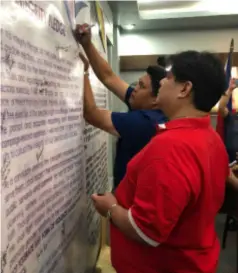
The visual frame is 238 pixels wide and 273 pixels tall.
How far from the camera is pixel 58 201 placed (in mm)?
1364

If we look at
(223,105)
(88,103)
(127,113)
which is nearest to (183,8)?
(223,105)

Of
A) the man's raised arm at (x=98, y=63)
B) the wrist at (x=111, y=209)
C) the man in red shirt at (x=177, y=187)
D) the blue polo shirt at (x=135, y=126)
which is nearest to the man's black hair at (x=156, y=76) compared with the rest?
the blue polo shirt at (x=135, y=126)

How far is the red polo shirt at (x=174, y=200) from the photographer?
1.07m

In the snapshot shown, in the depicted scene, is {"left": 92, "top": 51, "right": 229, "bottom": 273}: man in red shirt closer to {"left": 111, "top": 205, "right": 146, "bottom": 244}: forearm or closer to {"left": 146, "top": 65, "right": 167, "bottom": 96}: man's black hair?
{"left": 111, "top": 205, "right": 146, "bottom": 244}: forearm

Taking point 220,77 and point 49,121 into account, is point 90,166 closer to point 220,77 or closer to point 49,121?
point 49,121

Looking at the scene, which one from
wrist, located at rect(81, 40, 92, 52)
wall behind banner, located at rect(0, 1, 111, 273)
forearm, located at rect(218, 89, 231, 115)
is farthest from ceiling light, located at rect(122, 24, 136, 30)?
wrist, located at rect(81, 40, 92, 52)

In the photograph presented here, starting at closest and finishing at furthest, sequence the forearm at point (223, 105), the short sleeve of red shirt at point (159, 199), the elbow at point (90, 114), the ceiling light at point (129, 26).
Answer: the short sleeve of red shirt at point (159, 199) → the elbow at point (90, 114) → the forearm at point (223, 105) → the ceiling light at point (129, 26)

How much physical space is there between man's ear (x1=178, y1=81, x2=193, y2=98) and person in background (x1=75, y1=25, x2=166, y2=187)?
1.24 feet

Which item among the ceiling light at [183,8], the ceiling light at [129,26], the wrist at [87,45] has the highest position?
the ceiling light at [183,8]

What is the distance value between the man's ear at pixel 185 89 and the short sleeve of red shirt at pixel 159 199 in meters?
0.27

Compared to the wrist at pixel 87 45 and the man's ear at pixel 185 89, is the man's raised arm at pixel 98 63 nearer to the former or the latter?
the wrist at pixel 87 45

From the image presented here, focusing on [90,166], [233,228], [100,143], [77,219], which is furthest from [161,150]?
[233,228]

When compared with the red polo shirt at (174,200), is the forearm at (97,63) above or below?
above

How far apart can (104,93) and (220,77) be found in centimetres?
148
